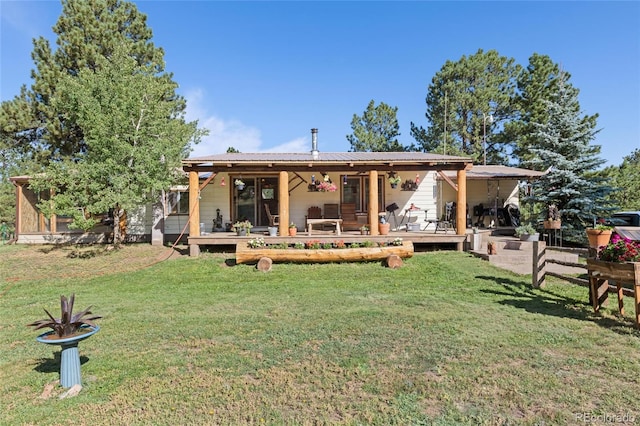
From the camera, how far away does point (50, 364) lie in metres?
3.77

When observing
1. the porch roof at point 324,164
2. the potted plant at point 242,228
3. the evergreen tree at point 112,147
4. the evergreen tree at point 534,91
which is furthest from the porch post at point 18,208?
the evergreen tree at point 534,91

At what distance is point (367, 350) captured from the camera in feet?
12.7

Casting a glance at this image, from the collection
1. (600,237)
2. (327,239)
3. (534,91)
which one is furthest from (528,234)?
(534,91)

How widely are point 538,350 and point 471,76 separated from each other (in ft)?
67.3

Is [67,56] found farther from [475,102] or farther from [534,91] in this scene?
[534,91]

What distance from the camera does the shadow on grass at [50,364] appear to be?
362 cm

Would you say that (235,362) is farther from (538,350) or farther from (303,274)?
(303,274)

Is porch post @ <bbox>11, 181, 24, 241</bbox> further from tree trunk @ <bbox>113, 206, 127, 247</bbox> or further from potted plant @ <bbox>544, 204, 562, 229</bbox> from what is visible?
potted plant @ <bbox>544, 204, 562, 229</bbox>

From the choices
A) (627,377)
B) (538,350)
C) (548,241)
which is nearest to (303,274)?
(538,350)

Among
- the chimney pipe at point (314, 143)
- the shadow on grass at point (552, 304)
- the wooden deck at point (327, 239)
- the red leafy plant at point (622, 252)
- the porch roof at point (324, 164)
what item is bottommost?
the shadow on grass at point (552, 304)

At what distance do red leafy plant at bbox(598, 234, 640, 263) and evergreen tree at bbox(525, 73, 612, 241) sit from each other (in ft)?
23.5

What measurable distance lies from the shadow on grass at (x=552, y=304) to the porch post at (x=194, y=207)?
26.3 ft

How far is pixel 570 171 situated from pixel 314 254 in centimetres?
888

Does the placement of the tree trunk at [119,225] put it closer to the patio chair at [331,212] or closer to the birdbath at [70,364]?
the patio chair at [331,212]
